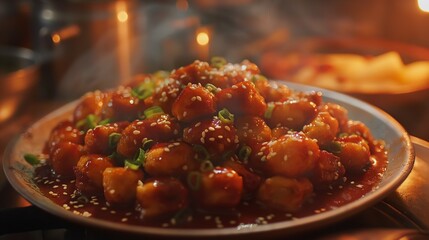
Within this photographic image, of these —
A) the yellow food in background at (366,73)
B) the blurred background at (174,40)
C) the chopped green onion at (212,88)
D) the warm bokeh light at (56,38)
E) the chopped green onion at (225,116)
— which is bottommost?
the yellow food in background at (366,73)

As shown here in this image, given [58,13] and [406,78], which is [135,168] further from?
[406,78]

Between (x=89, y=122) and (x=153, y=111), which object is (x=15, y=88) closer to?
(x=89, y=122)

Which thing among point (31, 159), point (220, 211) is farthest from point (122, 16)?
point (220, 211)

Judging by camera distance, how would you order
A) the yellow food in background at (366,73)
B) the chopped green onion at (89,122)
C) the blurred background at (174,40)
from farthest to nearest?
the yellow food in background at (366,73) → the blurred background at (174,40) → the chopped green onion at (89,122)

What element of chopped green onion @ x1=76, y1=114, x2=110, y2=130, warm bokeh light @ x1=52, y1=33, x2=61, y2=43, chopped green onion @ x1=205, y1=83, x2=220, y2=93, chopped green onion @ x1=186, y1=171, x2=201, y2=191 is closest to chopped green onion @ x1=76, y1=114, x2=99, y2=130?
chopped green onion @ x1=76, y1=114, x2=110, y2=130

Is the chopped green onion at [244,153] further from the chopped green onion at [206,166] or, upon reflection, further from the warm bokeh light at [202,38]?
the warm bokeh light at [202,38]

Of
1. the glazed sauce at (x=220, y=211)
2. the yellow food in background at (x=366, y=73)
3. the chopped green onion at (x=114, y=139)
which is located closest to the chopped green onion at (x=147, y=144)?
the chopped green onion at (x=114, y=139)
